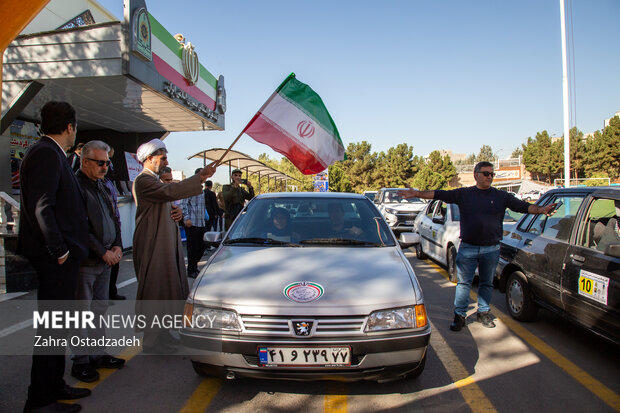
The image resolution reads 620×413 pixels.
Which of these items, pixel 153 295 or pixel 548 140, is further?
pixel 548 140

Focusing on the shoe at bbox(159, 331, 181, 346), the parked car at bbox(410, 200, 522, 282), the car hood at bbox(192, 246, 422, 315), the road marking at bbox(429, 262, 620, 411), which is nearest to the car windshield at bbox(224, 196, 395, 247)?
the car hood at bbox(192, 246, 422, 315)

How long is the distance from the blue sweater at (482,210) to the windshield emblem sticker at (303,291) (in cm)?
221

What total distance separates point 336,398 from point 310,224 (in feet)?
5.33

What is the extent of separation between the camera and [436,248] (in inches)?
302

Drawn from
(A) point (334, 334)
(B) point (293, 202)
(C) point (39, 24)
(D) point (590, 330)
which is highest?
(C) point (39, 24)

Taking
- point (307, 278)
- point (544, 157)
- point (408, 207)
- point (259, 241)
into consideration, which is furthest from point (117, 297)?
point (544, 157)

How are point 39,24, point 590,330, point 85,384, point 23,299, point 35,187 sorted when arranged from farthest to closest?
point 39,24 < point 23,299 < point 590,330 < point 85,384 < point 35,187

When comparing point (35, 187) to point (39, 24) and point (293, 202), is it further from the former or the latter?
point (39, 24)

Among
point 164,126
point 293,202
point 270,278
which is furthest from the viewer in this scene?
point 164,126

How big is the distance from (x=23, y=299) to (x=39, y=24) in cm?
899

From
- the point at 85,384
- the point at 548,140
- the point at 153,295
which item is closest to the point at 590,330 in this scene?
the point at 153,295

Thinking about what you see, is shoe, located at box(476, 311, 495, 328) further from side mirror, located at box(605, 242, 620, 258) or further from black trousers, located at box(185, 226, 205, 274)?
black trousers, located at box(185, 226, 205, 274)

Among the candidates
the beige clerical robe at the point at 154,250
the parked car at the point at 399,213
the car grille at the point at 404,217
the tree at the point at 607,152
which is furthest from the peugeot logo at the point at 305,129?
the tree at the point at 607,152

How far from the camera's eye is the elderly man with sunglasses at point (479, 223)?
14.2 ft
